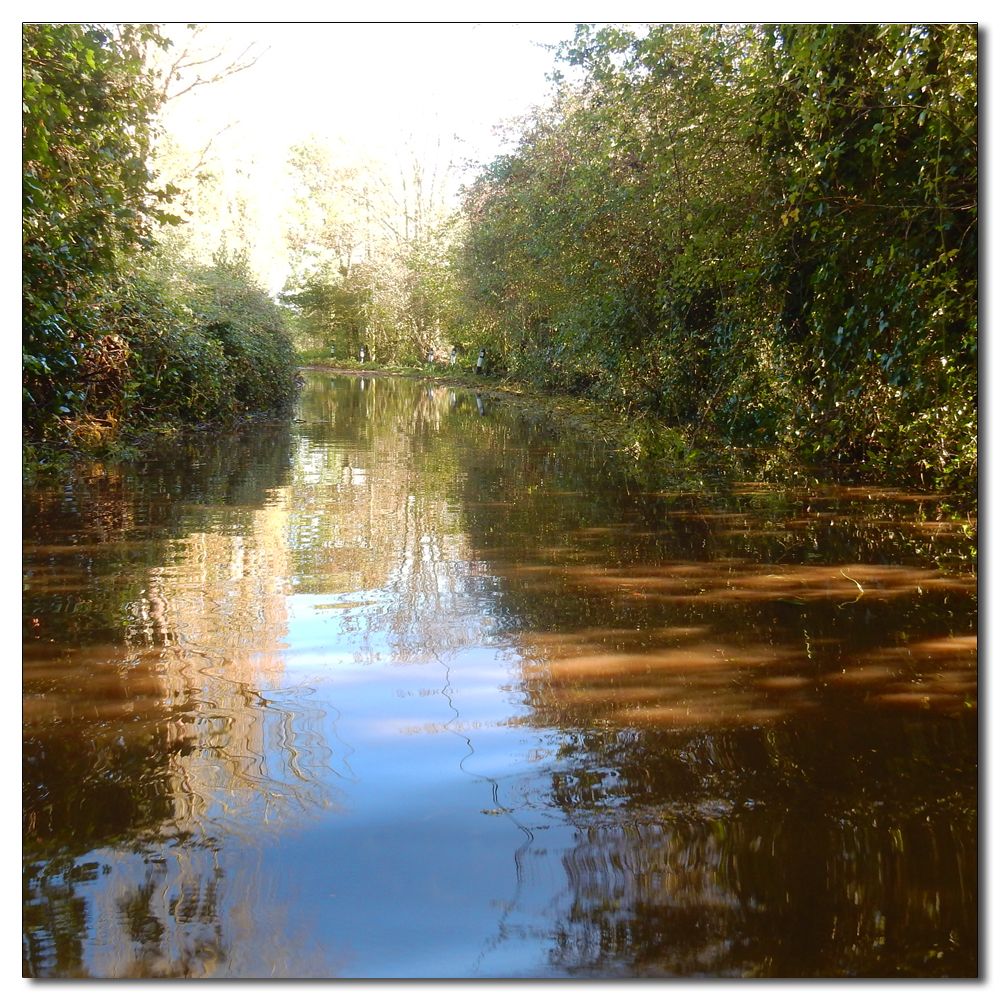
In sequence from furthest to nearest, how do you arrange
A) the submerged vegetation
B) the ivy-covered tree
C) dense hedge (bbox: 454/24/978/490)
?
the ivy-covered tree, the submerged vegetation, dense hedge (bbox: 454/24/978/490)

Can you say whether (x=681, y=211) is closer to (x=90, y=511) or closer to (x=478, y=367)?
(x=90, y=511)

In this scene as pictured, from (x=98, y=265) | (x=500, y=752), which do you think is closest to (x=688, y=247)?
(x=98, y=265)

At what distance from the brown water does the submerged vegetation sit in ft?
6.85

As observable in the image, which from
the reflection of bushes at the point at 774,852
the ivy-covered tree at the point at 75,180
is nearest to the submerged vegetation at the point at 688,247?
the ivy-covered tree at the point at 75,180

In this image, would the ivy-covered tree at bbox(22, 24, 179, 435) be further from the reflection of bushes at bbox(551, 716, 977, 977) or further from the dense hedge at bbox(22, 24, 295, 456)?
the reflection of bushes at bbox(551, 716, 977, 977)

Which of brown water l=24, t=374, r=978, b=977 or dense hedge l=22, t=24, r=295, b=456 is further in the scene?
dense hedge l=22, t=24, r=295, b=456

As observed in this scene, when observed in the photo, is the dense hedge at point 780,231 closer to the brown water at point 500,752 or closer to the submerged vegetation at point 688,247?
the submerged vegetation at point 688,247

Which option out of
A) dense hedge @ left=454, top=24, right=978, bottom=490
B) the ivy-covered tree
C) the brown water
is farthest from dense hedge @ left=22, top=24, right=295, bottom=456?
dense hedge @ left=454, top=24, right=978, bottom=490

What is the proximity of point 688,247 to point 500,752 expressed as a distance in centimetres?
849

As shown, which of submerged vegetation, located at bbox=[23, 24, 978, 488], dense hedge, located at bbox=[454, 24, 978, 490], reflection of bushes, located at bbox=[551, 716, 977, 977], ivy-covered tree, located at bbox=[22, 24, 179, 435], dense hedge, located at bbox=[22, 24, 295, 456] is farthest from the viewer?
dense hedge, located at bbox=[22, 24, 295, 456]

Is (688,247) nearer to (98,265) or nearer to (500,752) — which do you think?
(98,265)

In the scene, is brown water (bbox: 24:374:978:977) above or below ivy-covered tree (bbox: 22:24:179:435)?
below

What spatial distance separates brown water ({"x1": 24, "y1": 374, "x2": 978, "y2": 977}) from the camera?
2.38 metres

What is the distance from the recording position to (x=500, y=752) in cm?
349
